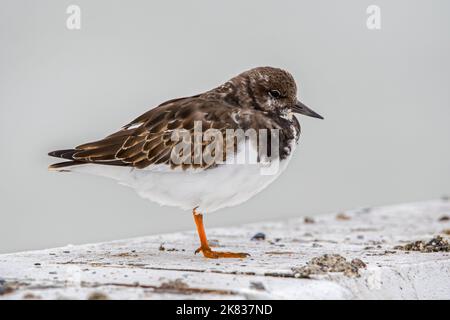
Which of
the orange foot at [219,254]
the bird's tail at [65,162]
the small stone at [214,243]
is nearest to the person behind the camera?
the orange foot at [219,254]

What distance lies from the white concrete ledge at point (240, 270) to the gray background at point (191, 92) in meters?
4.94

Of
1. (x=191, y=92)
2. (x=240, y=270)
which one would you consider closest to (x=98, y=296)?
(x=240, y=270)

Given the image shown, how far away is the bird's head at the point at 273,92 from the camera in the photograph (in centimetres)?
526

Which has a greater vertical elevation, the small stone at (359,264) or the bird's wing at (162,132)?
the bird's wing at (162,132)

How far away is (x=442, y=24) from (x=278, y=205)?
5.32 m

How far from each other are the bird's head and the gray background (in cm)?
522

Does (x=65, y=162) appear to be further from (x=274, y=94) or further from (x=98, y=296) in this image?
(x=98, y=296)

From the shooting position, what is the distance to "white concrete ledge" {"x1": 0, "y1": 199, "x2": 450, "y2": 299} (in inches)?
143

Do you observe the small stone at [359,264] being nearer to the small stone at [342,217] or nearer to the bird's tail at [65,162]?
the bird's tail at [65,162]

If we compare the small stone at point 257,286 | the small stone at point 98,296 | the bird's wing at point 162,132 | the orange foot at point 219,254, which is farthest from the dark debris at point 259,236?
the small stone at point 98,296

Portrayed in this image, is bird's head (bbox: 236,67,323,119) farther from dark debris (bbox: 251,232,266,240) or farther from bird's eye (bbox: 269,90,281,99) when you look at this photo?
dark debris (bbox: 251,232,266,240)

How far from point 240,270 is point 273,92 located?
1572mm

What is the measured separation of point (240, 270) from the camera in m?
4.13

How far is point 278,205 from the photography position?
37.8 ft
